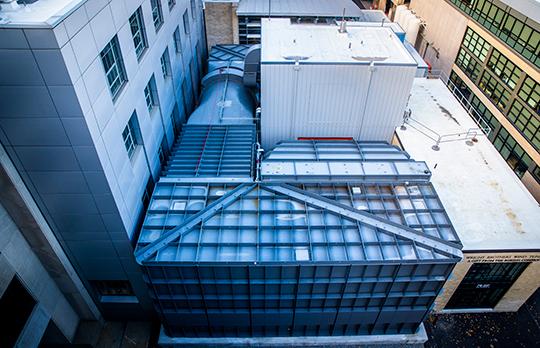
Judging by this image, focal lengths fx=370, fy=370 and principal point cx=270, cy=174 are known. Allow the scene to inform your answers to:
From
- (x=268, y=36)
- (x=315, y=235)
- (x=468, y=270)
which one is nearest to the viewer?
(x=315, y=235)

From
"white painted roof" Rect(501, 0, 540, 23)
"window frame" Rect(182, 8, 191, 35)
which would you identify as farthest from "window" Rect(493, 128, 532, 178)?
"window frame" Rect(182, 8, 191, 35)

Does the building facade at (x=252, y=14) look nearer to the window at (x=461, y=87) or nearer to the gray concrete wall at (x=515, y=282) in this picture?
the window at (x=461, y=87)

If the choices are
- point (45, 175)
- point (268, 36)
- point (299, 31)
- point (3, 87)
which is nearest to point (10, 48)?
point (3, 87)

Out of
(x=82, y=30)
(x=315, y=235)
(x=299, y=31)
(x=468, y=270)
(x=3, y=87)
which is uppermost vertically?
(x=82, y=30)

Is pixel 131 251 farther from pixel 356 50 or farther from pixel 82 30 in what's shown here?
pixel 356 50

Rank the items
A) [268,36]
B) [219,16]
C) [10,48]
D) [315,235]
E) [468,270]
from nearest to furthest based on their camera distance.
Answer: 1. [10,48]
2. [315,235]
3. [468,270]
4. [268,36]
5. [219,16]

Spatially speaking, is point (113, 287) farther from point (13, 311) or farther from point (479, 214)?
point (479, 214)

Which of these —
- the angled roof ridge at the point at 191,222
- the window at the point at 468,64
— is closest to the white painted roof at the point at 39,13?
the angled roof ridge at the point at 191,222

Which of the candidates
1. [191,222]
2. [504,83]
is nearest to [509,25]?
[504,83]
